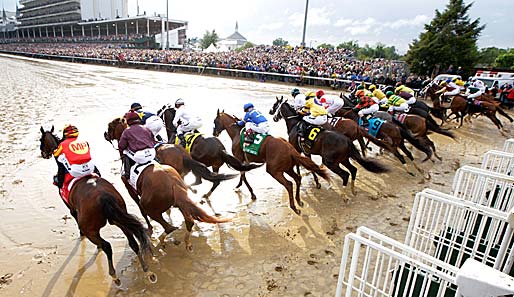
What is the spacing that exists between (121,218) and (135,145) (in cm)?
105

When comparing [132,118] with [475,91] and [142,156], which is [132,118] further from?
[475,91]

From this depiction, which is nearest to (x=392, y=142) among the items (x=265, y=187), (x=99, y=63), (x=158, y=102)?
(x=265, y=187)

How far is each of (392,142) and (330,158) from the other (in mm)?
2463

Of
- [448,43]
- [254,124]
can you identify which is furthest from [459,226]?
[448,43]

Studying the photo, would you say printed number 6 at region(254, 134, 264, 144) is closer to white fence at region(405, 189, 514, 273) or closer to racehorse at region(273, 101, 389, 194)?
racehorse at region(273, 101, 389, 194)

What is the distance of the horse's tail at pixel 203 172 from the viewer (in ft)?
16.3

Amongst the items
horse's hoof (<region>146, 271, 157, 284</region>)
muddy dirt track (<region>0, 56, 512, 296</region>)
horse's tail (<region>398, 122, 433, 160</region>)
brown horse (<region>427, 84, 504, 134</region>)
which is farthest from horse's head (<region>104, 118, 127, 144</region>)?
brown horse (<region>427, 84, 504, 134</region>)

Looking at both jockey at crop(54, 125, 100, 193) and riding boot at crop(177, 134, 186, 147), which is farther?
riding boot at crop(177, 134, 186, 147)

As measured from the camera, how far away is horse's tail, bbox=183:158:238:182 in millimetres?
4977

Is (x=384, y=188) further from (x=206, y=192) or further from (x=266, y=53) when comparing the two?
(x=266, y=53)

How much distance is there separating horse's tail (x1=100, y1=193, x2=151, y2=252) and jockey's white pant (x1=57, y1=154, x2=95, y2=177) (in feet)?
1.67

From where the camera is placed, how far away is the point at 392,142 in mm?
7711

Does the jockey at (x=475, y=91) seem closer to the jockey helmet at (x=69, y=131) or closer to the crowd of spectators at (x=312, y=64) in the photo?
the crowd of spectators at (x=312, y=64)

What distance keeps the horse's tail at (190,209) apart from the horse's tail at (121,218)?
551mm
